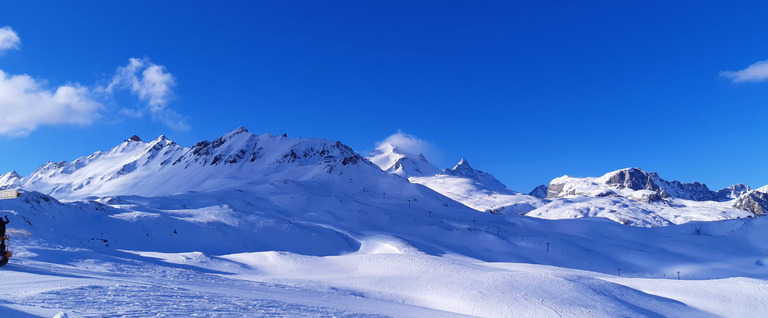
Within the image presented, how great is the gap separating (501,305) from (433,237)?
69.0m

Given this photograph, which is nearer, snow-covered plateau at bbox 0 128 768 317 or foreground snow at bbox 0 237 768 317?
foreground snow at bbox 0 237 768 317

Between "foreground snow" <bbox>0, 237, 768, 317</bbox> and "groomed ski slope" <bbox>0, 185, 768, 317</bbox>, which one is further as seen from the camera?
"groomed ski slope" <bbox>0, 185, 768, 317</bbox>

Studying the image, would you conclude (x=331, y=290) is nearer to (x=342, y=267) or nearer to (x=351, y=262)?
(x=342, y=267)

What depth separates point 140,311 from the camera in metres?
14.6

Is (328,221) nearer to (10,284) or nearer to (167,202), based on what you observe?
(167,202)

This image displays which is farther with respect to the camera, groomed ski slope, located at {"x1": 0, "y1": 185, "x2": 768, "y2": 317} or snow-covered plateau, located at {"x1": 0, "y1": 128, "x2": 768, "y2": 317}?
snow-covered plateau, located at {"x1": 0, "y1": 128, "x2": 768, "y2": 317}

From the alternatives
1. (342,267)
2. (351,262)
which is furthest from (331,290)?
(351,262)

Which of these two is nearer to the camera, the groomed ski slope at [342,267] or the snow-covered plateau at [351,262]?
the groomed ski slope at [342,267]

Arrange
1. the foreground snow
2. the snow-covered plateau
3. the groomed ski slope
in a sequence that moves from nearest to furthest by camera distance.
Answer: the foreground snow → the groomed ski slope → the snow-covered plateau

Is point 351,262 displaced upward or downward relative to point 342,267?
upward

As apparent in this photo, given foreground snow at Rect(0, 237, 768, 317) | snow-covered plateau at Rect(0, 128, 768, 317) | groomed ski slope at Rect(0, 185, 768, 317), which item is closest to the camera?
foreground snow at Rect(0, 237, 768, 317)

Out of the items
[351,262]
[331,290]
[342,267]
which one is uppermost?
[351,262]

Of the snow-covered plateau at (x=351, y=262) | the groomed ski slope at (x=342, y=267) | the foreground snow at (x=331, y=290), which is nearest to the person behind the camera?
the foreground snow at (x=331, y=290)

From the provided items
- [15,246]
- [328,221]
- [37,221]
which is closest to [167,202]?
[328,221]
